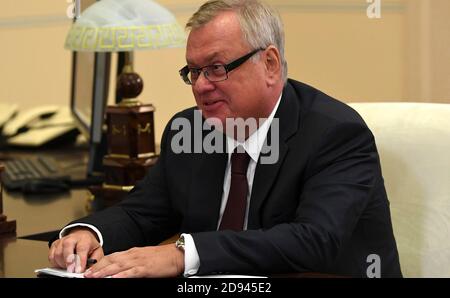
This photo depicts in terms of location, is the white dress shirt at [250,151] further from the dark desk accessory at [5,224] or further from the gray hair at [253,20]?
the dark desk accessory at [5,224]

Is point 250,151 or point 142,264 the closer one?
point 142,264

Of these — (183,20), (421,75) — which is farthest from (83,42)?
(183,20)

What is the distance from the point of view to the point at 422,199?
2.37 metres

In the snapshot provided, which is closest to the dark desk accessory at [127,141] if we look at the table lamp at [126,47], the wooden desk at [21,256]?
the table lamp at [126,47]

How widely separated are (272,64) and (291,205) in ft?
1.17

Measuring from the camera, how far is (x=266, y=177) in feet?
7.48

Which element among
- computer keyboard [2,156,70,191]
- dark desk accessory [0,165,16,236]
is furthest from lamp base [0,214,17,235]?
computer keyboard [2,156,70,191]

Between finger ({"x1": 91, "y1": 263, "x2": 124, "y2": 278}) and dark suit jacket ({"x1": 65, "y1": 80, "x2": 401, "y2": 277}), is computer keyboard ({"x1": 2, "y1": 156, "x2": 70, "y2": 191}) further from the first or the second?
finger ({"x1": 91, "y1": 263, "x2": 124, "y2": 278})

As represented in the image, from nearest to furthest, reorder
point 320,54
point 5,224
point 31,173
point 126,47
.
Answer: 1. point 5,224
2. point 126,47
3. point 31,173
4. point 320,54

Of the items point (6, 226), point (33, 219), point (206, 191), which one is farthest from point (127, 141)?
point (206, 191)

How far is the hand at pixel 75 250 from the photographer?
2074mm

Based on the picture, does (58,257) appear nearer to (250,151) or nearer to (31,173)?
(250,151)

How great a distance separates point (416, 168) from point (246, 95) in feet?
1.61

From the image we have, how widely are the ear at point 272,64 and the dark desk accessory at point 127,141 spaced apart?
937mm
